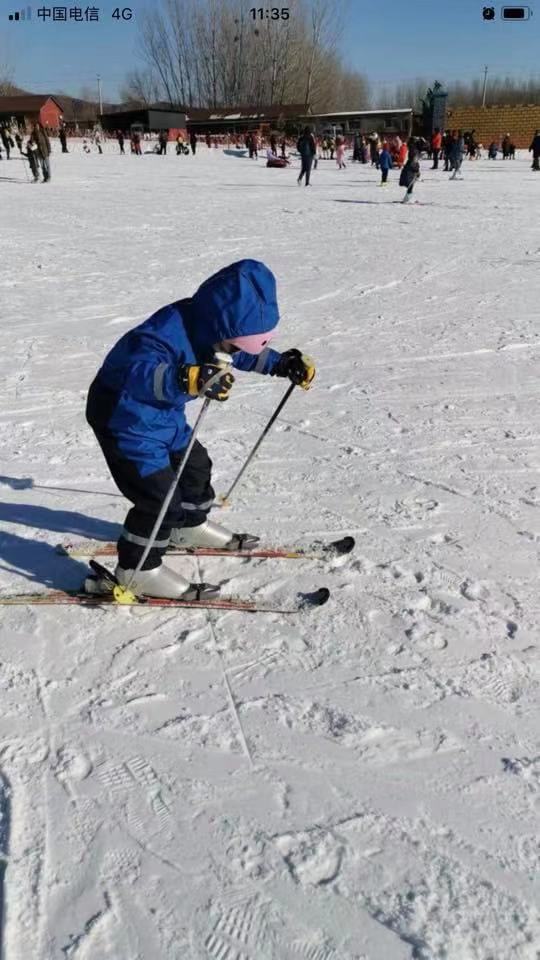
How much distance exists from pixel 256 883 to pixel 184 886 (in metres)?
0.18

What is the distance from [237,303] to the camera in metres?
2.49

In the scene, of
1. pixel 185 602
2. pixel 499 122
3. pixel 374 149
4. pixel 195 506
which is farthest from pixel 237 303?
pixel 499 122

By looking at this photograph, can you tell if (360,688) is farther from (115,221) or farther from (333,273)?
(115,221)

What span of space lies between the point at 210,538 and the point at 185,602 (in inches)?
17.5

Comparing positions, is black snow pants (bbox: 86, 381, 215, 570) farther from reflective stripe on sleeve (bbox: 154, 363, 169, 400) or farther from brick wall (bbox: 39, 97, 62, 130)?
brick wall (bbox: 39, 97, 62, 130)

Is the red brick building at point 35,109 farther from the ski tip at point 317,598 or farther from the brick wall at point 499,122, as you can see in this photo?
the ski tip at point 317,598

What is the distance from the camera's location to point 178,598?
9.71 feet

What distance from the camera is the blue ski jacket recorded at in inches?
98.7

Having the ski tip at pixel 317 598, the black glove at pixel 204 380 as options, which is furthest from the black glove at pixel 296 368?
the ski tip at pixel 317 598

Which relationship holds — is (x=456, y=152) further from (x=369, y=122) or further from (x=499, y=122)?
(x=499, y=122)

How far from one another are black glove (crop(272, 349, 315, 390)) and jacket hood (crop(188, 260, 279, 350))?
1.64ft

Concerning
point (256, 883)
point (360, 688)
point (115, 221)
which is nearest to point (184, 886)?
point (256, 883)

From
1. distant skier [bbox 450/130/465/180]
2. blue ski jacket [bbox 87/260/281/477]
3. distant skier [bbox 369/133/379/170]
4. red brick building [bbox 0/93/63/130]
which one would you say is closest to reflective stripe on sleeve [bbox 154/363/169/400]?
blue ski jacket [bbox 87/260/281/477]

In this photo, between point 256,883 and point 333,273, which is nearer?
point 256,883
